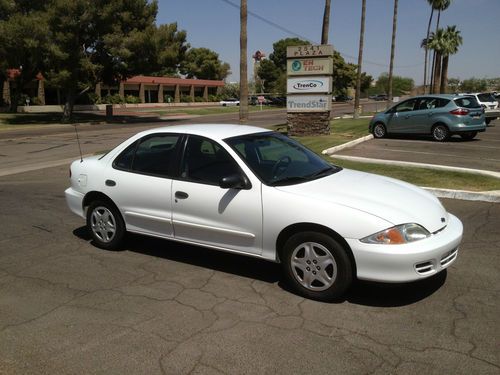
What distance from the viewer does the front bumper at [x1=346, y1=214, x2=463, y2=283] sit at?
3.86 m

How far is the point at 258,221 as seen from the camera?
444 cm

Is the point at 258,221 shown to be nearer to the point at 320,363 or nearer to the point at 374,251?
the point at 374,251

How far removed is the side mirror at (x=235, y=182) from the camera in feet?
14.6

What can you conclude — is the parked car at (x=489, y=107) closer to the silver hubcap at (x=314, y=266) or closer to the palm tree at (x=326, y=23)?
the palm tree at (x=326, y=23)

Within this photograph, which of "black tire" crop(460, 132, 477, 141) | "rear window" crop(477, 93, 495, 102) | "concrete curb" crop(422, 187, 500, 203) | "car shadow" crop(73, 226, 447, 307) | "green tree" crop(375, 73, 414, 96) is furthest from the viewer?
"green tree" crop(375, 73, 414, 96)

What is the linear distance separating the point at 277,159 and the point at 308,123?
→ 1346cm

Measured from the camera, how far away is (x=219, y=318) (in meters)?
3.93

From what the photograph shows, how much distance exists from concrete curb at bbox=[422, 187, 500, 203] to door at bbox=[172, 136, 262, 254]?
15.9 ft

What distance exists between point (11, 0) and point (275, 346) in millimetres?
38009

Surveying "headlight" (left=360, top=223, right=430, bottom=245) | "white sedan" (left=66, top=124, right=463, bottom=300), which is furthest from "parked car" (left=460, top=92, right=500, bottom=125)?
"headlight" (left=360, top=223, right=430, bottom=245)

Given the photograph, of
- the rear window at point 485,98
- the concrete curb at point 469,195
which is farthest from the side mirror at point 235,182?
the rear window at point 485,98

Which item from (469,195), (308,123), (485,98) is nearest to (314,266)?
(469,195)

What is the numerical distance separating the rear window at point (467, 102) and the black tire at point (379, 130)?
266cm

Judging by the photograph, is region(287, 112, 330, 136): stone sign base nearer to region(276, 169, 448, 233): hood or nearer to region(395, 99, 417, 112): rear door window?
region(395, 99, 417, 112): rear door window
